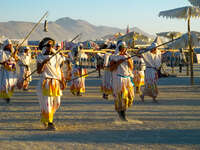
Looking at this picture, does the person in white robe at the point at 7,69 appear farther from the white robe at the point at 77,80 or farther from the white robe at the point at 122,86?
the white robe at the point at 122,86

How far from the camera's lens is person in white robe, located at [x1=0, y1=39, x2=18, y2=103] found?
10.3 m

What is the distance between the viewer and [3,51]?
10336 millimetres

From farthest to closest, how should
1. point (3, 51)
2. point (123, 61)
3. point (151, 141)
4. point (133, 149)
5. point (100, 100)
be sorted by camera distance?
point (100, 100) → point (3, 51) → point (123, 61) → point (151, 141) → point (133, 149)

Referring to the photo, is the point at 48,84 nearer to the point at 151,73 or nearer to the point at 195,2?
the point at 151,73

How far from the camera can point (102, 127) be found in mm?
7047

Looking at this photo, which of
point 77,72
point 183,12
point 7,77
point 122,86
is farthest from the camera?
point 183,12

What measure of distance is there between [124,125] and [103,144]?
5.23 feet

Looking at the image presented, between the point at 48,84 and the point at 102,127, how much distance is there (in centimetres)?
151

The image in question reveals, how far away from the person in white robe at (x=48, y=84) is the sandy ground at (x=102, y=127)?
1.18ft

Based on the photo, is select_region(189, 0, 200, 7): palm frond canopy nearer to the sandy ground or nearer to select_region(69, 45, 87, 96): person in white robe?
the sandy ground

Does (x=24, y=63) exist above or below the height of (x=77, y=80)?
above

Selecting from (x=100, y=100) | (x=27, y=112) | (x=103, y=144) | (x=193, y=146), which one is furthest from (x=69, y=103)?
(x=193, y=146)

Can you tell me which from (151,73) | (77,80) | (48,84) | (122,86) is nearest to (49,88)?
(48,84)

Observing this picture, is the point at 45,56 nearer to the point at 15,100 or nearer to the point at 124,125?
the point at 124,125
